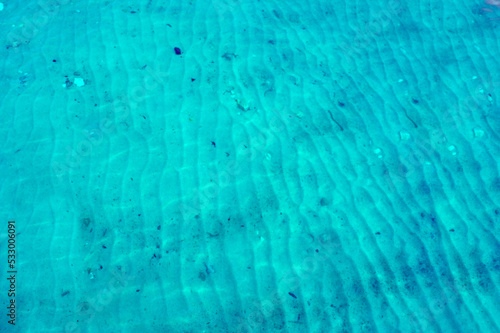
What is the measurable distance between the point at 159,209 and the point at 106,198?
55cm

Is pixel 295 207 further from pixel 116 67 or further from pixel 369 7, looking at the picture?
pixel 369 7

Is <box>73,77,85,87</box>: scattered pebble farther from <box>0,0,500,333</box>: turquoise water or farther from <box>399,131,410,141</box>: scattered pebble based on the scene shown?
<box>399,131,410,141</box>: scattered pebble

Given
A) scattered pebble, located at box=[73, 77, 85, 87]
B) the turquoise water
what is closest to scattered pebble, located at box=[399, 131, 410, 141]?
the turquoise water

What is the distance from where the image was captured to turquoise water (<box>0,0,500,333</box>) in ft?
10.1

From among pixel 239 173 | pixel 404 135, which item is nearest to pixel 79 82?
pixel 239 173

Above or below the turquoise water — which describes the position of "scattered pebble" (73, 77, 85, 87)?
above

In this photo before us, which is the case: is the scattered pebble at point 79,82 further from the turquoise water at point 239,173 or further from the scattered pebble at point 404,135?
the scattered pebble at point 404,135

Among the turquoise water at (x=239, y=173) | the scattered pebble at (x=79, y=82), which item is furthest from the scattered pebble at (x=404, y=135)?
the scattered pebble at (x=79, y=82)

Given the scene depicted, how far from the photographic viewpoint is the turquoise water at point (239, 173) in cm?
309

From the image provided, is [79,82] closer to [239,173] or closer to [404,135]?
[239,173]

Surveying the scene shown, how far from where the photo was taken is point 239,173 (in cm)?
359

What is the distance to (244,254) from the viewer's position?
10.6 feet

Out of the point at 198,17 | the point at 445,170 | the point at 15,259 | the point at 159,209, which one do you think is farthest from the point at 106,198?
the point at 445,170

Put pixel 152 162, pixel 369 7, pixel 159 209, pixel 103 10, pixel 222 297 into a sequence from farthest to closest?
pixel 369 7 → pixel 103 10 → pixel 152 162 → pixel 159 209 → pixel 222 297
